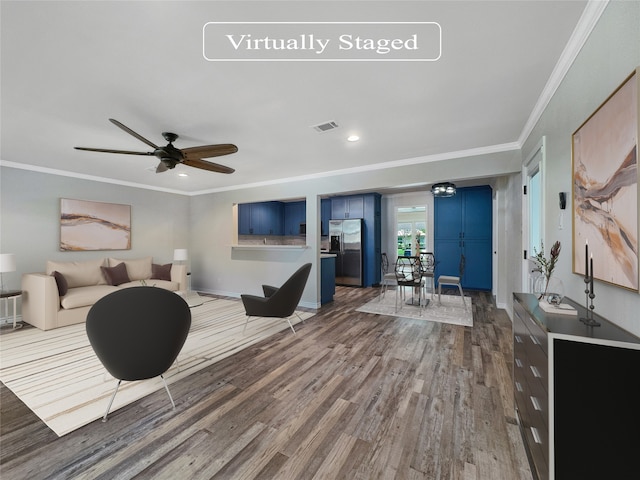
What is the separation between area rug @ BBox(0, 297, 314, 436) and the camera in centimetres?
208

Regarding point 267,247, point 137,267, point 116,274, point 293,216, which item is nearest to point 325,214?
point 293,216

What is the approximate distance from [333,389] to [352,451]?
681 mm

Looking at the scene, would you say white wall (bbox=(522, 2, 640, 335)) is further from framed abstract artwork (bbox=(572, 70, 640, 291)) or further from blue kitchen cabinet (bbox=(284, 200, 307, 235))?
blue kitchen cabinet (bbox=(284, 200, 307, 235))

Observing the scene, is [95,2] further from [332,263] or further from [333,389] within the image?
[332,263]

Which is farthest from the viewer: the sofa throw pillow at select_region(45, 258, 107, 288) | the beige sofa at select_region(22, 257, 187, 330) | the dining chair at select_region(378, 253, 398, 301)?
the dining chair at select_region(378, 253, 398, 301)

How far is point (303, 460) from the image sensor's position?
5.14 ft

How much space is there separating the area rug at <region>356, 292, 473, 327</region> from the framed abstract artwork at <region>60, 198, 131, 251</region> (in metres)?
5.05

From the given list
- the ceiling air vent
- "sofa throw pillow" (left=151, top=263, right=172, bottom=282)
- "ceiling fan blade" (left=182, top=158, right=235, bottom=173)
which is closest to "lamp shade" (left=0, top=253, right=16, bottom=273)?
"sofa throw pillow" (left=151, top=263, right=172, bottom=282)

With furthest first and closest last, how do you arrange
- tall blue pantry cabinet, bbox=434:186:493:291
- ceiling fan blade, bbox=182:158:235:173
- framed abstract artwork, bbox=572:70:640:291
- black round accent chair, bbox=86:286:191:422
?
tall blue pantry cabinet, bbox=434:186:493:291 < ceiling fan blade, bbox=182:158:235:173 < black round accent chair, bbox=86:286:191:422 < framed abstract artwork, bbox=572:70:640:291

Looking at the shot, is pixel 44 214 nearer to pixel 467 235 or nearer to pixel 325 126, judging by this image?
pixel 325 126

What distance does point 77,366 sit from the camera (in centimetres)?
277

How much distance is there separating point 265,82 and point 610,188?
223 centimetres

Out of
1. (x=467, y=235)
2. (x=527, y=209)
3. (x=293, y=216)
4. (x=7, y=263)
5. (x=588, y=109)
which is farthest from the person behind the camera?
(x=293, y=216)

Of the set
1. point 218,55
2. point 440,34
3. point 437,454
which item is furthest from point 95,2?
point 437,454
